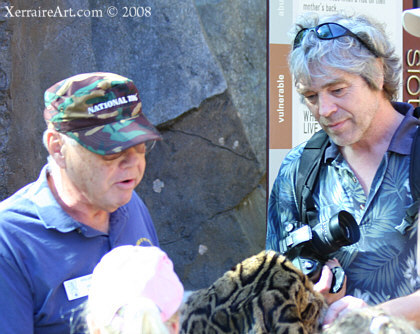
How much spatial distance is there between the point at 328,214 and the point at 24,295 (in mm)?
1182

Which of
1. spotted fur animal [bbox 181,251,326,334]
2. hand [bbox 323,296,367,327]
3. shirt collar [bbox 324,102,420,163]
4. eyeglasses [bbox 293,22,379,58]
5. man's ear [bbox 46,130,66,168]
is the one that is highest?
eyeglasses [bbox 293,22,379,58]

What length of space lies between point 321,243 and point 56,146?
935 mm

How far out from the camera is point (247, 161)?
438 cm

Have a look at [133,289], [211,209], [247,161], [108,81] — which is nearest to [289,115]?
[247,161]

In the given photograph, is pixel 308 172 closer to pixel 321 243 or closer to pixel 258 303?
pixel 321 243

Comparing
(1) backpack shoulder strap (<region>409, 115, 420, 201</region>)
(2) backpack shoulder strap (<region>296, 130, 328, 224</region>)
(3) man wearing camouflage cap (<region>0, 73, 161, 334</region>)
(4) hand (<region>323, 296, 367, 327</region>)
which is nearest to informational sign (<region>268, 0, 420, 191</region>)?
(2) backpack shoulder strap (<region>296, 130, 328, 224</region>)

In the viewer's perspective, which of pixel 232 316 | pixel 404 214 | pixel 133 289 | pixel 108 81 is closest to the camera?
pixel 133 289

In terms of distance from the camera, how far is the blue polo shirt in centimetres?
169

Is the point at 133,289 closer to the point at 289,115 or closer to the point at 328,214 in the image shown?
the point at 328,214

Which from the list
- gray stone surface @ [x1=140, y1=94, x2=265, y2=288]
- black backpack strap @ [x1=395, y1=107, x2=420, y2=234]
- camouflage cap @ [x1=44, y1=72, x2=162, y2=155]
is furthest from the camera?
gray stone surface @ [x1=140, y1=94, x2=265, y2=288]

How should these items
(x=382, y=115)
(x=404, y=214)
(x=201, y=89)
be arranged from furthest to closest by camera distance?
(x=201, y=89) < (x=382, y=115) < (x=404, y=214)

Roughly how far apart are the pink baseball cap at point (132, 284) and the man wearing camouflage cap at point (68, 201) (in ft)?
1.15

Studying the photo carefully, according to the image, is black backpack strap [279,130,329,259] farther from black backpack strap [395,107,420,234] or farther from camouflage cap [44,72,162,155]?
camouflage cap [44,72,162,155]

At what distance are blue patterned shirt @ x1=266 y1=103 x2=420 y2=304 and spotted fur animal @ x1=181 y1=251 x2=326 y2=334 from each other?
0.49 meters
